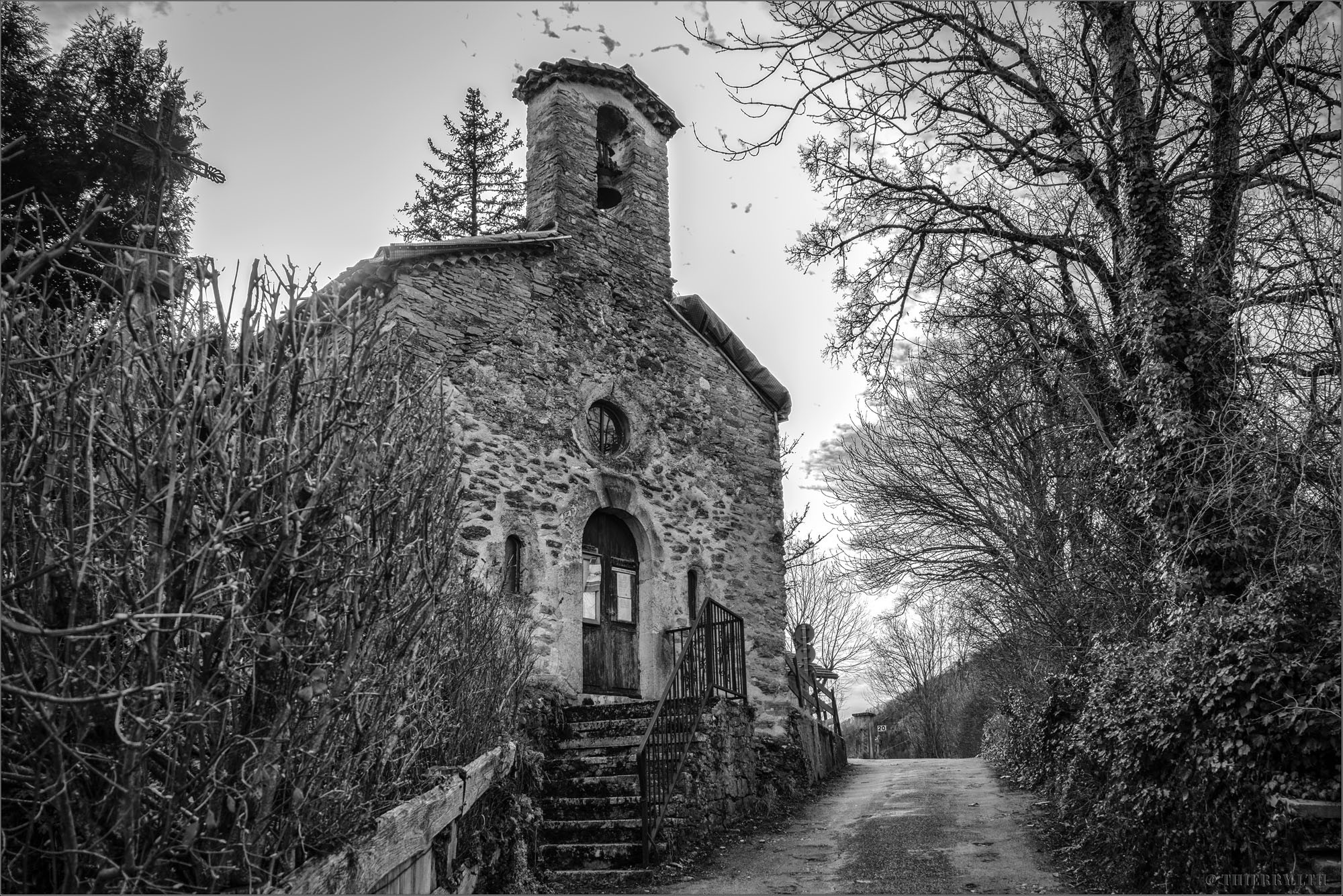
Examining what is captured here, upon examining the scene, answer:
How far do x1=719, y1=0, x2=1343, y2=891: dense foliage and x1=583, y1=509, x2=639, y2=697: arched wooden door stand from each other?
136 inches

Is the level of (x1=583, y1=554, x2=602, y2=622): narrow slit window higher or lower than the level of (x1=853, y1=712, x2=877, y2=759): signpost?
Result: higher

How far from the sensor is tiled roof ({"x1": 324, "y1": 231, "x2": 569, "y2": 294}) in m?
8.78

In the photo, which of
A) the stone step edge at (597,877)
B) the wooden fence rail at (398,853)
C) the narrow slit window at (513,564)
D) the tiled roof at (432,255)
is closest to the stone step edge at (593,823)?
the stone step edge at (597,877)

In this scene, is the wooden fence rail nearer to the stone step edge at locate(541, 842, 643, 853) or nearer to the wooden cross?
the stone step edge at locate(541, 842, 643, 853)

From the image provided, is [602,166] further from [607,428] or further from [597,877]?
[597,877]

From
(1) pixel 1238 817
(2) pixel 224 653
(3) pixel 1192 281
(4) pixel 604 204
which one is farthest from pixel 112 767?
(4) pixel 604 204

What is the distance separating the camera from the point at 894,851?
739 cm

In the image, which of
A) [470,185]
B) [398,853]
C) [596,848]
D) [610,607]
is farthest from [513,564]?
[470,185]

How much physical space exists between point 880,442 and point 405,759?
11.6 meters

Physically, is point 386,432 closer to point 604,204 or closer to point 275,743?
point 275,743

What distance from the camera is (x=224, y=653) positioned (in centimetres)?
243

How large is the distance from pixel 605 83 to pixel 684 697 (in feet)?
25.3

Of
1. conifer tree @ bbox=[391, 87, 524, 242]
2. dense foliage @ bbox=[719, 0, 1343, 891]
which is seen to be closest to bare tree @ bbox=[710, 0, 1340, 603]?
dense foliage @ bbox=[719, 0, 1343, 891]

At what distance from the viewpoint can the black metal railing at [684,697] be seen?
7258mm
